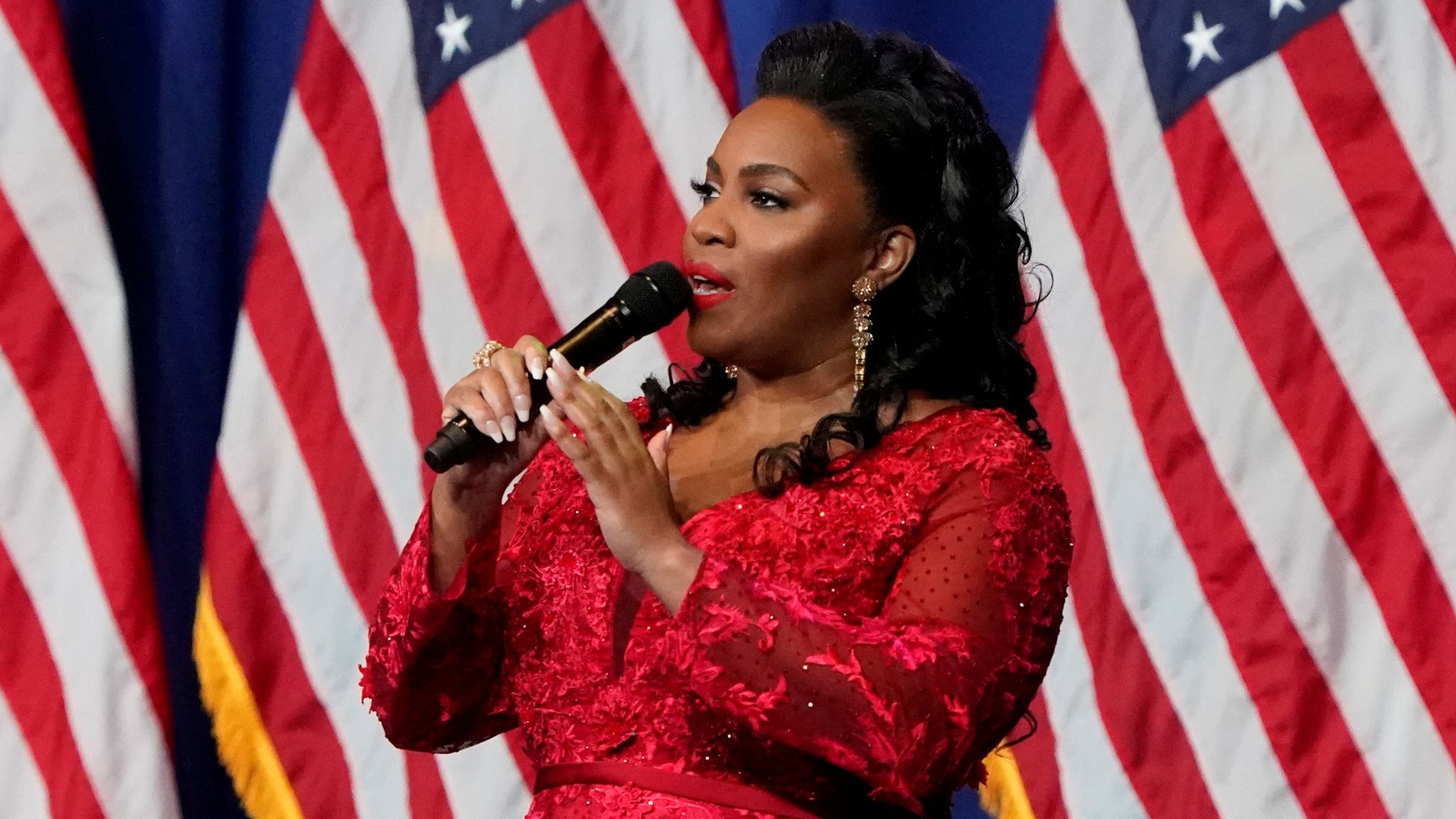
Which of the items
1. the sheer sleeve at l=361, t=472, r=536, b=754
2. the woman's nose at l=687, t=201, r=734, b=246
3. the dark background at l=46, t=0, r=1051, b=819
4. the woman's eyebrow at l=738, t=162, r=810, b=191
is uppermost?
the dark background at l=46, t=0, r=1051, b=819

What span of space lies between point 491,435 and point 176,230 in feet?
4.98

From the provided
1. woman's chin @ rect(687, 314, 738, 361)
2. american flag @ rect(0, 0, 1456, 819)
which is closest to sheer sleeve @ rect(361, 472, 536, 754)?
woman's chin @ rect(687, 314, 738, 361)

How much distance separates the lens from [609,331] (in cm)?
133

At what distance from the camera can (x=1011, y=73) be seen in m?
2.52

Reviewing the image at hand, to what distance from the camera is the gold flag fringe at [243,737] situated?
254 cm

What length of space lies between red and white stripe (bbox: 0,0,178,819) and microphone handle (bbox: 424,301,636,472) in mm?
1327

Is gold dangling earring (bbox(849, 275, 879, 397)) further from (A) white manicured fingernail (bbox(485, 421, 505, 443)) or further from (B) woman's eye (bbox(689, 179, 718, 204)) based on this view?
(A) white manicured fingernail (bbox(485, 421, 505, 443))

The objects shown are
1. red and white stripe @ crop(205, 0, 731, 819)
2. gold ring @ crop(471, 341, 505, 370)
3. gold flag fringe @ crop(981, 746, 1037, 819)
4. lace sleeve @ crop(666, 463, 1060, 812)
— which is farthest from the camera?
red and white stripe @ crop(205, 0, 731, 819)

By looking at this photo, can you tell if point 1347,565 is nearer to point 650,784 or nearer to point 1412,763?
point 1412,763

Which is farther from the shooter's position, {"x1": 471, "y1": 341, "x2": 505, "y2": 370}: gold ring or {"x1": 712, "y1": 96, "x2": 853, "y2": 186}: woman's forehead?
{"x1": 712, "y1": 96, "x2": 853, "y2": 186}: woman's forehead

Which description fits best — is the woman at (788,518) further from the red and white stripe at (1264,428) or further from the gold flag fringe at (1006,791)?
the gold flag fringe at (1006,791)

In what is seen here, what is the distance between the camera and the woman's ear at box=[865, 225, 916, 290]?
1525 mm

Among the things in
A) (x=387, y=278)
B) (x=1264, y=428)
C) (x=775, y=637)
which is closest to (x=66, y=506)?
(x=387, y=278)

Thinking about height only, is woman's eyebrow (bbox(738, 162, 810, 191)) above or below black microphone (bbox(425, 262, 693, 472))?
above
